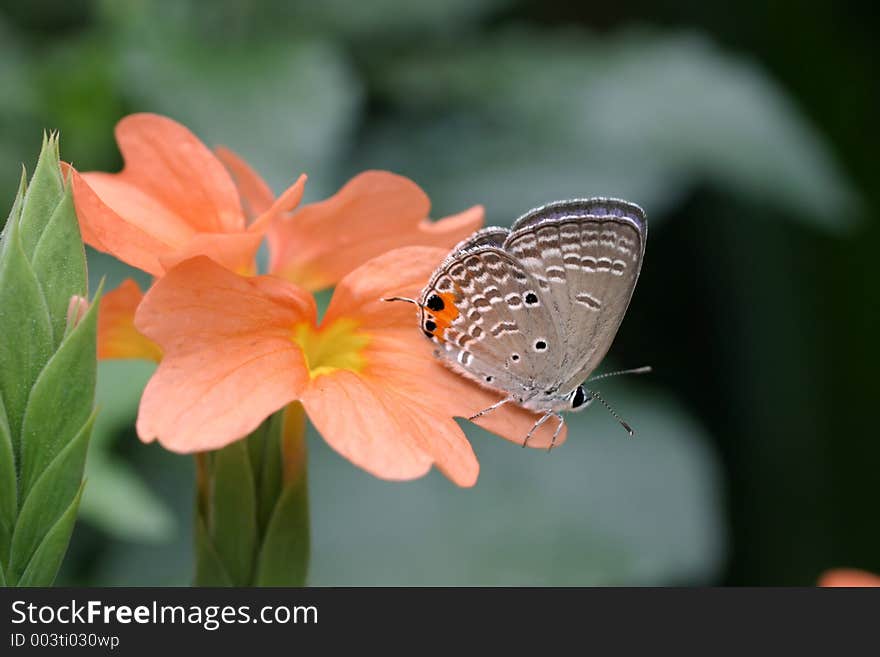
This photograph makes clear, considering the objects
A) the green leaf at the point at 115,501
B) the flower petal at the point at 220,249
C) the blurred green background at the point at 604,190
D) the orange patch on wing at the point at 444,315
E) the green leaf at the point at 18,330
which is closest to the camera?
the green leaf at the point at 18,330

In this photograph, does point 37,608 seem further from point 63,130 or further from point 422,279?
point 63,130

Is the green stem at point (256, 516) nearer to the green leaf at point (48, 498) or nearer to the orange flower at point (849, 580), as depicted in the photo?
the green leaf at point (48, 498)

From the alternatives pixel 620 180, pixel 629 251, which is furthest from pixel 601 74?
pixel 629 251

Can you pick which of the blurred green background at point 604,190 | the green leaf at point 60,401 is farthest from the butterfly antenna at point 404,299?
the blurred green background at point 604,190

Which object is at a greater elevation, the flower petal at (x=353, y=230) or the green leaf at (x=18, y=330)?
the flower petal at (x=353, y=230)

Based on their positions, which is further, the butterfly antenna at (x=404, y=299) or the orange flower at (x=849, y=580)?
the orange flower at (x=849, y=580)

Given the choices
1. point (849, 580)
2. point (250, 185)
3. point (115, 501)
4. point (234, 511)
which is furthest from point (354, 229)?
Result: point (115, 501)

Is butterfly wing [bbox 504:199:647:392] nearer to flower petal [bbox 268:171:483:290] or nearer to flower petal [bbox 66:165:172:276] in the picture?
flower petal [bbox 268:171:483:290]
